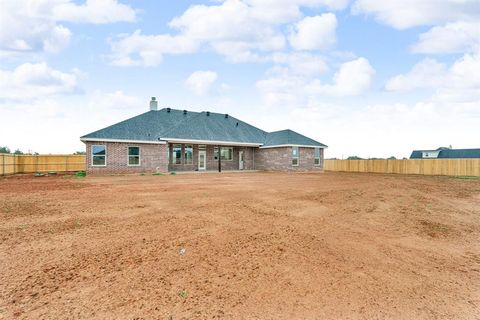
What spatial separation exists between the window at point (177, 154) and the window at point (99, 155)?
5.93 m

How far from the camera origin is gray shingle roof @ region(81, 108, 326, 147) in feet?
72.6

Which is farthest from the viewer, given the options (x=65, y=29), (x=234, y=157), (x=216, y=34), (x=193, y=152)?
(x=234, y=157)

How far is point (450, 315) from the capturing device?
304 cm

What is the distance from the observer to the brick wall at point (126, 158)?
20547mm

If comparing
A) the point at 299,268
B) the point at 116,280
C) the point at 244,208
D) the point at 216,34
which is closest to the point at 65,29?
the point at 216,34

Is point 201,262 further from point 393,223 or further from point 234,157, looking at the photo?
point 234,157

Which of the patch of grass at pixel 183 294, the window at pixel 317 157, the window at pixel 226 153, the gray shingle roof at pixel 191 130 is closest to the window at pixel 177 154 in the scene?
the gray shingle roof at pixel 191 130

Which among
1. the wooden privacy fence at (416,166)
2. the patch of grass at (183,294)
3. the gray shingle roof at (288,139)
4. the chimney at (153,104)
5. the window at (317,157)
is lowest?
the patch of grass at (183,294)

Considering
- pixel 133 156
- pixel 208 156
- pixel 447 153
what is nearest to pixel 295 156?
pixel 208 156

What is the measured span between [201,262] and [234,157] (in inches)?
956

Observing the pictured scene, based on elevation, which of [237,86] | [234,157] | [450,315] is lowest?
[450,315]

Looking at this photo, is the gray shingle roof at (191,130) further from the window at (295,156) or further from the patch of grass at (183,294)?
the patch of grass at (183,294)

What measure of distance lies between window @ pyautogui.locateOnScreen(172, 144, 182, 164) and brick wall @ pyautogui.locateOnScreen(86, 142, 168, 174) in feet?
5.79

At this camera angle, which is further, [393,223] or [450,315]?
[393,223]
